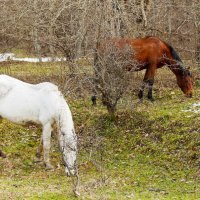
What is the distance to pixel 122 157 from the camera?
36.3ft

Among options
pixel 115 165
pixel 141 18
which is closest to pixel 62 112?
pixel 115 165

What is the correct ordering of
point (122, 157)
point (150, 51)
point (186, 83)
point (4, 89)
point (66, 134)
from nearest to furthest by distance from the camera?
1. point (66, 134)
2. point (4, 89)
3. point (122, 157)
4. point (150, 51)
5. point (186, 83)

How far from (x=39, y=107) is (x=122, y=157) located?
2031 mm

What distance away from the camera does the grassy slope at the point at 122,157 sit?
27.8 feet

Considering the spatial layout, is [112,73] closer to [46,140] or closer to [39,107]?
[39,107]

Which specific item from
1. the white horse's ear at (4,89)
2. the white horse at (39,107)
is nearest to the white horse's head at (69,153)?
the white horse at (39,107)

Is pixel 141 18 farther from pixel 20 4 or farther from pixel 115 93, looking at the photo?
pixel 115 93

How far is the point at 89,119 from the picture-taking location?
13344 millimetres

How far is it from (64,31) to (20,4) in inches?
115

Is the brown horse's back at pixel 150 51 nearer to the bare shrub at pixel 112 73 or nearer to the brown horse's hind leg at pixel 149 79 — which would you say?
the brown horse's hind leg at pixel 149 79

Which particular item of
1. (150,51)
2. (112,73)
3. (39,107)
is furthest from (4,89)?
(150,51)

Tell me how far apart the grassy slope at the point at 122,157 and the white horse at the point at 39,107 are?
0.49 m

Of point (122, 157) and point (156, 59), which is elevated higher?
point (156, 59)

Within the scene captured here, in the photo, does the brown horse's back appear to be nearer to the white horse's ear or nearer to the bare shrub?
the bare shrub
